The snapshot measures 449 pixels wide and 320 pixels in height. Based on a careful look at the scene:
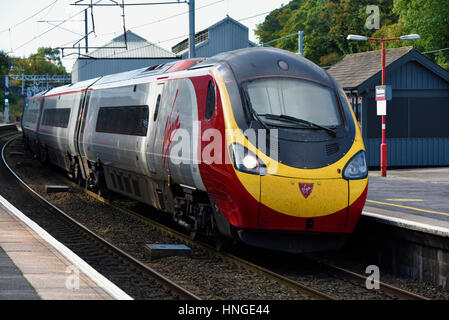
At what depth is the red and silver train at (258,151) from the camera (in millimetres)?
9242

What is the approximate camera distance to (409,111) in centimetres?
2530

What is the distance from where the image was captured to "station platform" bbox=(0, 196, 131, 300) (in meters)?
7.20

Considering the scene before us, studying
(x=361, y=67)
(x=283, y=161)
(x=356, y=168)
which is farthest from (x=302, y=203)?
(x=361, y=67)

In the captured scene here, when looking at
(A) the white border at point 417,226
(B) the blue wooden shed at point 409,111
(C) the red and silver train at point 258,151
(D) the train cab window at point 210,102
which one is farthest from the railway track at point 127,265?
(B) the blue wooden shed at point 409,111

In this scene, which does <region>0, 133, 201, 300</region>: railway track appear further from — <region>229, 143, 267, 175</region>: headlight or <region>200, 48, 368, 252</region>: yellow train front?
<region>229, 143, 267, 175</region>: headlight

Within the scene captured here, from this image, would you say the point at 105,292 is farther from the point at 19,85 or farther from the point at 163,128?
the point at 19,85

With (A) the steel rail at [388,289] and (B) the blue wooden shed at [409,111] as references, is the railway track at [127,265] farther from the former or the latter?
(B) the blue wooden shed at [409,111]

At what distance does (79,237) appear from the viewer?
42.8 ft

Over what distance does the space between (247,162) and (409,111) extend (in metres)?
17.5

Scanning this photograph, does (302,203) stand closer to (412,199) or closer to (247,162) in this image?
(247,162)

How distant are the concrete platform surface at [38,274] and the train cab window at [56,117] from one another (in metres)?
10.5

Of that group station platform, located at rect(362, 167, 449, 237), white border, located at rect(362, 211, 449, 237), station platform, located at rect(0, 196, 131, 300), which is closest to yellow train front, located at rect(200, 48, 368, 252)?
white border, located at rect(362, 211, 449, 237)

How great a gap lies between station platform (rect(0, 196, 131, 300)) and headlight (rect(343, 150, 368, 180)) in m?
3.77

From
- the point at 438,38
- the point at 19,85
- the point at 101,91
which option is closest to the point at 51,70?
the point at 19,85
